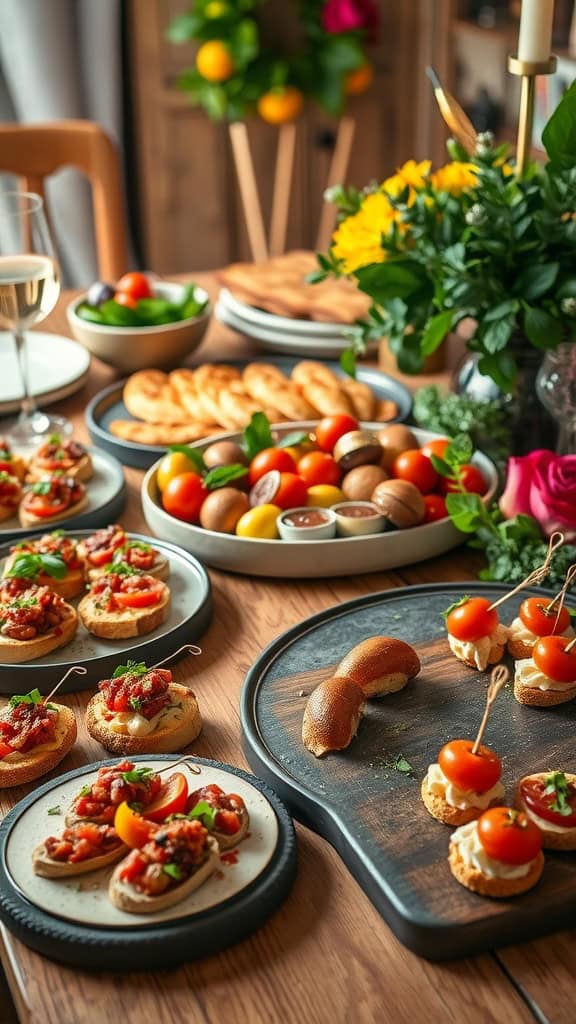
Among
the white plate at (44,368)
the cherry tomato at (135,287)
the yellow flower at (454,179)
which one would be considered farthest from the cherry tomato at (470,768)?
the cherry tomato at (135,287)

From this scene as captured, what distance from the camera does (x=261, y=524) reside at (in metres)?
1.63

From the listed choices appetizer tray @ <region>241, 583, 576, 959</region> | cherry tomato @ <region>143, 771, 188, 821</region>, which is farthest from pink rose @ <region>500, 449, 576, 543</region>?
cherry tomato @ <region>143, 771, 188, 821</region>

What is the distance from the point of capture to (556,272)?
1577 mm

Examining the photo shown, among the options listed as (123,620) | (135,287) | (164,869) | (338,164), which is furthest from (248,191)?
(164,869)

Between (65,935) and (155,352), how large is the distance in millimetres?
1430

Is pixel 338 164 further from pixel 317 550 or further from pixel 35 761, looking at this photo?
pixel 35 761

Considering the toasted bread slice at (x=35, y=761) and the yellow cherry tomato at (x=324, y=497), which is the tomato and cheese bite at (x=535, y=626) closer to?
the yellow cherry tomato at (x=324, y=497)

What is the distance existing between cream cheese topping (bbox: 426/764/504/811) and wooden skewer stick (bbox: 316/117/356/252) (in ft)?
12.0

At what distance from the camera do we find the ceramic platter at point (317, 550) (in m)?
1.59

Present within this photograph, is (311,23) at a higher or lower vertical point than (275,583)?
higher

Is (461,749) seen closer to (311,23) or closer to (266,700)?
(266,700)

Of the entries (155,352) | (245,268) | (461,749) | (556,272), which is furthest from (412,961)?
(245,268)

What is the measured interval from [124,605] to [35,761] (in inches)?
11.6

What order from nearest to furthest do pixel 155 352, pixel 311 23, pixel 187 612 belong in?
pixel 187 612 → pixel 155 352 → pixel 311 23
